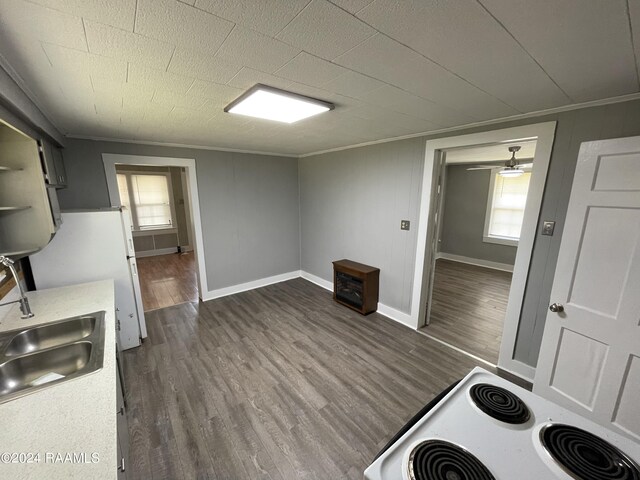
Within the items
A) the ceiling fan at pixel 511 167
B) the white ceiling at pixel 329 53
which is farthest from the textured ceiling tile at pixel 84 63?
the ceiling fan at pixel 511 167

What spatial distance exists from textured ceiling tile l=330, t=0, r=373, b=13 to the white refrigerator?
2723mm

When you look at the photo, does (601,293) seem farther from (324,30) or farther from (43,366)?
(43,366)

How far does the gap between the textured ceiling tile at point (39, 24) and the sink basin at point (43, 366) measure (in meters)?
1.44

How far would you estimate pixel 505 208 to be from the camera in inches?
215

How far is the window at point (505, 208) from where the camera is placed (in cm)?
527

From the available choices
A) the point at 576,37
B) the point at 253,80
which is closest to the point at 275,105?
the point at 253,80

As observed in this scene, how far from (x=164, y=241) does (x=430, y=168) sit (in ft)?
22.6

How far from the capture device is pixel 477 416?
89 centimetres

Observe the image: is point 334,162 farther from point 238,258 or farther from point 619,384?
point 619,384

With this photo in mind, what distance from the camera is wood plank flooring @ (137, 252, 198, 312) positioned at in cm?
404

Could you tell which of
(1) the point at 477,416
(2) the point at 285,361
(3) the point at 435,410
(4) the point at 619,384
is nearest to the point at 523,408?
(1) the point at 477,416

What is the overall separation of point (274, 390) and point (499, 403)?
1.79 m

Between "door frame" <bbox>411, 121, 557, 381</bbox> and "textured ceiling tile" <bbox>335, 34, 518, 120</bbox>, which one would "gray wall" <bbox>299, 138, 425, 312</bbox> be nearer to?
"door frame" <bbox>411, 121, 557, 381</bbox>

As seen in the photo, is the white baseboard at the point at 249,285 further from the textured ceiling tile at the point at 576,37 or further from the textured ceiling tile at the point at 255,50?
the textured ceiling tile at the point at 576,37
